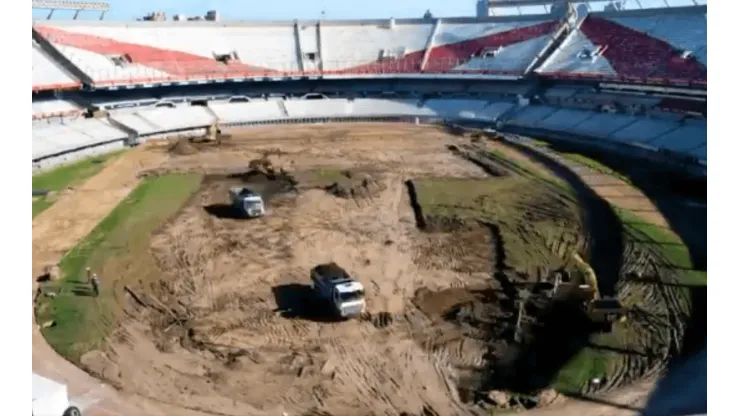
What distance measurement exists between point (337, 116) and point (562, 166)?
23153 millimetres

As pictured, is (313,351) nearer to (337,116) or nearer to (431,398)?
(431,398)

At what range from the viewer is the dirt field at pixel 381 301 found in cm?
1655

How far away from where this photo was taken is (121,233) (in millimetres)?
27172

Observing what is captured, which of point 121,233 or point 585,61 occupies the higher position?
point 585,61

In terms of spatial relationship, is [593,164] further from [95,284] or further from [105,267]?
[95,284]

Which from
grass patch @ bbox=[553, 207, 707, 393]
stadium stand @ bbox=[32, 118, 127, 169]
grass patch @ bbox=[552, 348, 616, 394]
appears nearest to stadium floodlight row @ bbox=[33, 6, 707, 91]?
stadium stand @ bbox=[32, 118, 127, 169]

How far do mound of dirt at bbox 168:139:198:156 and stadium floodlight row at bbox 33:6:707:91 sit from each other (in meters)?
10.4

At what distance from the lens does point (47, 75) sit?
48.4 meters

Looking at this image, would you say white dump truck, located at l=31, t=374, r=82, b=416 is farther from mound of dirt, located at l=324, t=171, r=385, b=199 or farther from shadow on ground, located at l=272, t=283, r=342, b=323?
mound of dirt, located at l=324, t=171, r=385, b=199

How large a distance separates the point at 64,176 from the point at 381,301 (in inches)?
954

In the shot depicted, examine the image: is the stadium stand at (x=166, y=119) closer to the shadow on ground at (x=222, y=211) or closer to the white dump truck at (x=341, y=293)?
the shadow on ground at (x=222, y=211)

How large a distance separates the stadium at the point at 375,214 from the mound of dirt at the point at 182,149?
517mm

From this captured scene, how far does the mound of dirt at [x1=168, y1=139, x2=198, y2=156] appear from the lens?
43250 millimetres

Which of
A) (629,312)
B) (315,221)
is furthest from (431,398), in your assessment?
(315,221)
